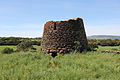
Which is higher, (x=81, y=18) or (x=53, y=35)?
(x=81, y=18)

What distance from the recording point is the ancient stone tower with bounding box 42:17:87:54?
19391mm

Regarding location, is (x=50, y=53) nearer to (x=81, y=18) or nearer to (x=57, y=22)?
(x=57, y=22)

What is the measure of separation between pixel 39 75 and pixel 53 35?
1131cm

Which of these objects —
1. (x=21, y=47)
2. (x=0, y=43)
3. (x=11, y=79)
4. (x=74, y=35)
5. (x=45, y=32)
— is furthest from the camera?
(x=0, y=43)

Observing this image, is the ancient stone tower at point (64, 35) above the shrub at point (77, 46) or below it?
above

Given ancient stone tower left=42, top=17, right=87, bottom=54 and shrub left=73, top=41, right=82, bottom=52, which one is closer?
shrub left=73, top=41, right=82, bottom=52

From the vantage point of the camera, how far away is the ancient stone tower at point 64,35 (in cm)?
1939

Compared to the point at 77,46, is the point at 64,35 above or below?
above

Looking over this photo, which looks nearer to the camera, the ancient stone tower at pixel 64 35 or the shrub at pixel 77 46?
the shrub at pixel 77 46

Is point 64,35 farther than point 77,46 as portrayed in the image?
Yes

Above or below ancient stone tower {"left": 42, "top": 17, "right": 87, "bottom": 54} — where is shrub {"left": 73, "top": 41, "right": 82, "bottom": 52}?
below

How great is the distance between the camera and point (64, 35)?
64.2 ft

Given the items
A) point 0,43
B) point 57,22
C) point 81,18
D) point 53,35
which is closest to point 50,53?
point 53,35

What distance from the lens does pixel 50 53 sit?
64.7 feet
